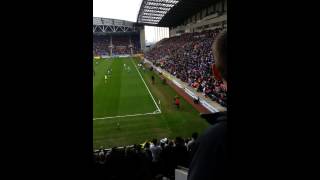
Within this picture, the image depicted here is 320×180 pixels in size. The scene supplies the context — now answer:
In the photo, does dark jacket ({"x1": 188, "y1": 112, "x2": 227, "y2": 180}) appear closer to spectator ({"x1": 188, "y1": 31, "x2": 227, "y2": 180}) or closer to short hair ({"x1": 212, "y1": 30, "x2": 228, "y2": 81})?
spectator ({"x1": 188, "y1": 31, "x2": 227, "y2": 180})

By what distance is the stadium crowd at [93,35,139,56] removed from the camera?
123812 millimetres

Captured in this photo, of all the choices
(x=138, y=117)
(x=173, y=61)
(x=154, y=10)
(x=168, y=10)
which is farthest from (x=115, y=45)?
(x=138, y=117)

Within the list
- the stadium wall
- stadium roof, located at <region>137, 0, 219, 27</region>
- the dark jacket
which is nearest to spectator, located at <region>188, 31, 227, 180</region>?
the dark jacket

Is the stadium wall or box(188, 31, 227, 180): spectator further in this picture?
the stadium wall

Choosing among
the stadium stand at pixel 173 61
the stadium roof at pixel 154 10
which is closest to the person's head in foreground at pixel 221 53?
the stadium stand at pixel 173 61

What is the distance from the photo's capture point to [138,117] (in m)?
24.4

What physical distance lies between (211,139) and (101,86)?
3974cm

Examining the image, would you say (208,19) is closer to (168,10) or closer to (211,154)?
(168,10)

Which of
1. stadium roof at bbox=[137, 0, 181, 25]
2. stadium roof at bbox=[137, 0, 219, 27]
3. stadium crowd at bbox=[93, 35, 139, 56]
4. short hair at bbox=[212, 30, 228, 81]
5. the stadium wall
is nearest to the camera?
short hair at bbox=[212, 30, 228, 81]

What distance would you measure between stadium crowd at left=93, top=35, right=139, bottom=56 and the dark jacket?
400 feet

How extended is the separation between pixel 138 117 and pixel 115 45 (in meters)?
→ 107
